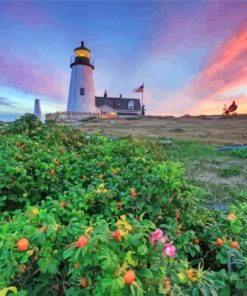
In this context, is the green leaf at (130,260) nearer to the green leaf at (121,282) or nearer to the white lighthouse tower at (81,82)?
the green leaf at (121,282)

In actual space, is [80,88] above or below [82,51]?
below

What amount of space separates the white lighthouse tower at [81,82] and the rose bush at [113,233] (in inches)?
1035

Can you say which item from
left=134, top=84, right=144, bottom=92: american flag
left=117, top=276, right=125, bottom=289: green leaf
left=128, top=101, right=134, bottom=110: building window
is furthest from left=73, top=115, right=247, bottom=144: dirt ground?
left=128, top=101, right=134, bottom=110: building window

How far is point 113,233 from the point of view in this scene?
966 millimetres

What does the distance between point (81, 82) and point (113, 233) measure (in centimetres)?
2902

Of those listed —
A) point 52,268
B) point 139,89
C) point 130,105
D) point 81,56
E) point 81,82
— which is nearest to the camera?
point 52,268

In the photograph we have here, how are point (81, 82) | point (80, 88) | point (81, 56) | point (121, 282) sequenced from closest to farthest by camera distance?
1. point (121, 282)
2. point (81, 56)
3. point (81, 82)
4. point (80, 88)

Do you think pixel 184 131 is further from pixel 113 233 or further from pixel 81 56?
pixel 81 56

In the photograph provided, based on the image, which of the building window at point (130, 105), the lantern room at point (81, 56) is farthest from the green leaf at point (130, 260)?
the building window at point (130, 105)

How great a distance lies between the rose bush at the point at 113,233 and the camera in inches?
36.3

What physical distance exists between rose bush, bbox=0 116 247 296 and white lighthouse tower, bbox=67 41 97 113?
26286mm

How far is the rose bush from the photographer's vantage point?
92cm

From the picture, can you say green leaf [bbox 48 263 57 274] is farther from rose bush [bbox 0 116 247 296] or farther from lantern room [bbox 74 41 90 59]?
lantern room [bbox 74 41 90 59]

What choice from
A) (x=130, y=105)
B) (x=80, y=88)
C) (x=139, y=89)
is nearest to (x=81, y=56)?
(x=80, y=88)
